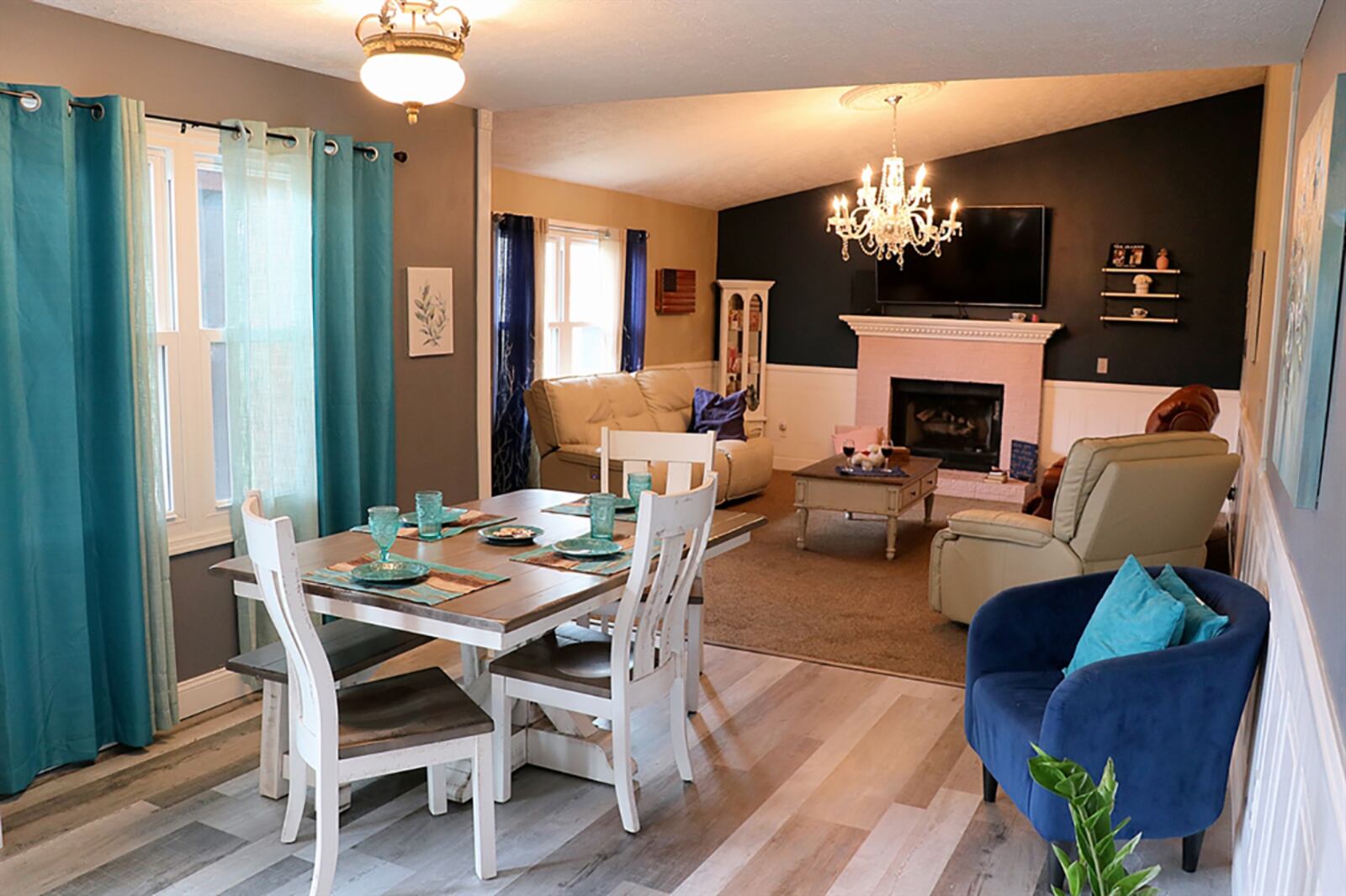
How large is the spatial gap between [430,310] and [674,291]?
4341 mm

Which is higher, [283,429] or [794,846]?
[283,429]

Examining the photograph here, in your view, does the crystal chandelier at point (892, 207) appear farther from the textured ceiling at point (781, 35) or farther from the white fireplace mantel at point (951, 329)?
the textured ceiling at point (781, 35)

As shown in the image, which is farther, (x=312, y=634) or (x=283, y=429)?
(x=283, y=429)

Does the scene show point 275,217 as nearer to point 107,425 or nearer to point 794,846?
point 107,425

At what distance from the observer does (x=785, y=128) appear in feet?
23.9

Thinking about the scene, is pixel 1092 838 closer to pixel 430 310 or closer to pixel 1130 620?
pixel 1130 620

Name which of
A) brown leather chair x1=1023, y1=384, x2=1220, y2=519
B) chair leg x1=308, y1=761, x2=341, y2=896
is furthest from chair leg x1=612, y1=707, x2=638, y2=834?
brown leather chair x1=1023, y1=384, x2=1220, y2=519

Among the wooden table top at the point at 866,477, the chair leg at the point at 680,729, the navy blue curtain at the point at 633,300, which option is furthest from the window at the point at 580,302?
the chair leg at the point at 680,729

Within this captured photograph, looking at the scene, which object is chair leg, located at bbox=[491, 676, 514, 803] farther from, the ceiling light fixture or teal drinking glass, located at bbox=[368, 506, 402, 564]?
the ceiling light fixture

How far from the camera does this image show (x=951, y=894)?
2.83m

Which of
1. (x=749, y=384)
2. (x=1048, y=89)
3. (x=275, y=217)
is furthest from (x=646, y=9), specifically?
(x=749, y=384)

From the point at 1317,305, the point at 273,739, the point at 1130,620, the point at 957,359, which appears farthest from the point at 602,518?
the point at 957,359

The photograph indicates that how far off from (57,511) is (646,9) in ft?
7.61

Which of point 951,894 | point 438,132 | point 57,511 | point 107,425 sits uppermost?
point 438,132
